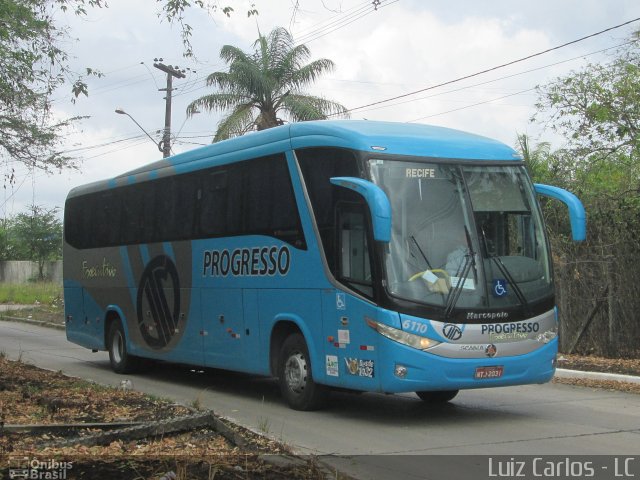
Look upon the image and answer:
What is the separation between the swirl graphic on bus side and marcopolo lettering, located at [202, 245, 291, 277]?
1221 millimetres

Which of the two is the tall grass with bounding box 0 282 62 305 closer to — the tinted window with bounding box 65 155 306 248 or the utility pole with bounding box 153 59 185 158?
the utility pole with bounding box 153 59 185 158

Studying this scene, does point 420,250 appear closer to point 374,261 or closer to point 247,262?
point 374,261

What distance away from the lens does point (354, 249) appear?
1009 cm

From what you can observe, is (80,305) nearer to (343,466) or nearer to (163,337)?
(163,337)

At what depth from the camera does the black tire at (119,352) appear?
1602cm

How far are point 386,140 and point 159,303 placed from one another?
20.2ft

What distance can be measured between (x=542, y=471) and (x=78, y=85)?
884 centimetres

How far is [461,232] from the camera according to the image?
998cm

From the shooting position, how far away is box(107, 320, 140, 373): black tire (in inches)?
631

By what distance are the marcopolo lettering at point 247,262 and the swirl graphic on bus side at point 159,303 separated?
4.01 ft

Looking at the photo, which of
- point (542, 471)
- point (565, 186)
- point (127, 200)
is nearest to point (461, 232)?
point (542, 471)

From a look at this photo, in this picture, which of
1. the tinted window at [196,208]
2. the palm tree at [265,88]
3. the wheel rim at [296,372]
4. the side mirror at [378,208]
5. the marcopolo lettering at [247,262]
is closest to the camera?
the side mirror at [378,208]

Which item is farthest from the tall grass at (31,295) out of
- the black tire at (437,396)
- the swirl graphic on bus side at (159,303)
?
the black tire at (437,396)

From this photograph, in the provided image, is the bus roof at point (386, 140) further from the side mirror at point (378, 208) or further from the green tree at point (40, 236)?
the green tree at point (40, 236)
